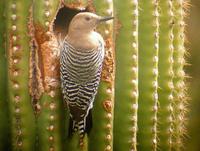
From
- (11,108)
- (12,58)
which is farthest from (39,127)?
(12,58)

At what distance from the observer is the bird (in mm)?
2182

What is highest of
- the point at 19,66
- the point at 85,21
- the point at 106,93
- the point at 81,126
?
the point at 85,21

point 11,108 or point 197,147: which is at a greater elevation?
point 11,108

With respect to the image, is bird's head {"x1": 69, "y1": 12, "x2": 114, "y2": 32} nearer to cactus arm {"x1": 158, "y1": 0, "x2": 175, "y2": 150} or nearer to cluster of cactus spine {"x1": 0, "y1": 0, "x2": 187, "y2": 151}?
cluster of cactus spine {"x1": 0, "y1": 0, "x2": 187, "y2": 151}

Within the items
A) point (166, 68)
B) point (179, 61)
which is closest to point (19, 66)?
point (166, 68)

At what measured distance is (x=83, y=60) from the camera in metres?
2.20

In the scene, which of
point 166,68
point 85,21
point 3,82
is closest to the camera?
point 85,21

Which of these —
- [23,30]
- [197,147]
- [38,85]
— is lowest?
[197,147]

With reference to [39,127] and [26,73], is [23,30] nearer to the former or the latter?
[26,73]

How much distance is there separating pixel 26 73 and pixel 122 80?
14.6 inches

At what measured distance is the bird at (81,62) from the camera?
2.18 meters

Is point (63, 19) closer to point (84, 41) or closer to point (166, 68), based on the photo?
point (84, 41)

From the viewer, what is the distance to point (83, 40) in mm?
2188

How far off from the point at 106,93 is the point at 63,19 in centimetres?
33
